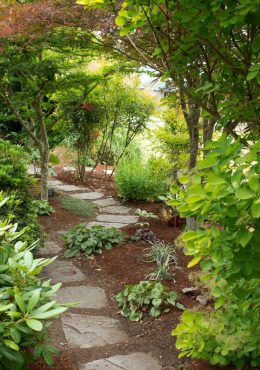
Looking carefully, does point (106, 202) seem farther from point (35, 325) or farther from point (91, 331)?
point (35, 325)

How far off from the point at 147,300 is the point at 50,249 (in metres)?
1.73

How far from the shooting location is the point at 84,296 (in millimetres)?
3709

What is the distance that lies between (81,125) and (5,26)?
480 centimetres

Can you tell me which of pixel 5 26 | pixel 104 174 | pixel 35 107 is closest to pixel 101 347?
pixel 5 26

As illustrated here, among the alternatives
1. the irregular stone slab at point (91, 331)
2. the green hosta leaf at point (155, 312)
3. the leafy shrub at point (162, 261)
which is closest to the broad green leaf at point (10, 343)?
the irregular stone slab at point (91, 331)

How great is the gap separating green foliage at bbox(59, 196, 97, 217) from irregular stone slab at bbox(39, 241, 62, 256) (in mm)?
1364

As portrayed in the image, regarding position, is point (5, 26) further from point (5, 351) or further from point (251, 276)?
point (251, 276)

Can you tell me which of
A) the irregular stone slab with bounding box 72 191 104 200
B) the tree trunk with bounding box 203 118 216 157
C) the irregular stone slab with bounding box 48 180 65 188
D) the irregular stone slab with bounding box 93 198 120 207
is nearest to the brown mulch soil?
the irregular stone slab with bounding box 93 198 120 207

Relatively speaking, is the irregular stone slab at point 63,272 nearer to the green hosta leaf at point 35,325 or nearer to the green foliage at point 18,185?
the green foliage at point 18,185

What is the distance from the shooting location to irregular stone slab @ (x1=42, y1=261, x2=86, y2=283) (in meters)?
4.02

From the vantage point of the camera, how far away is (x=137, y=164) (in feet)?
25.9

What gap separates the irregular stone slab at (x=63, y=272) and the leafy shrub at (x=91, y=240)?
0.73 feet

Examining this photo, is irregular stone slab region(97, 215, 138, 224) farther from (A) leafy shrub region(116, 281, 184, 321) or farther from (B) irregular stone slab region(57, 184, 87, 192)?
(A) leafy shrub region(116, 281, 184, 321)

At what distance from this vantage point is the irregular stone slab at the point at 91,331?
9.78ft
